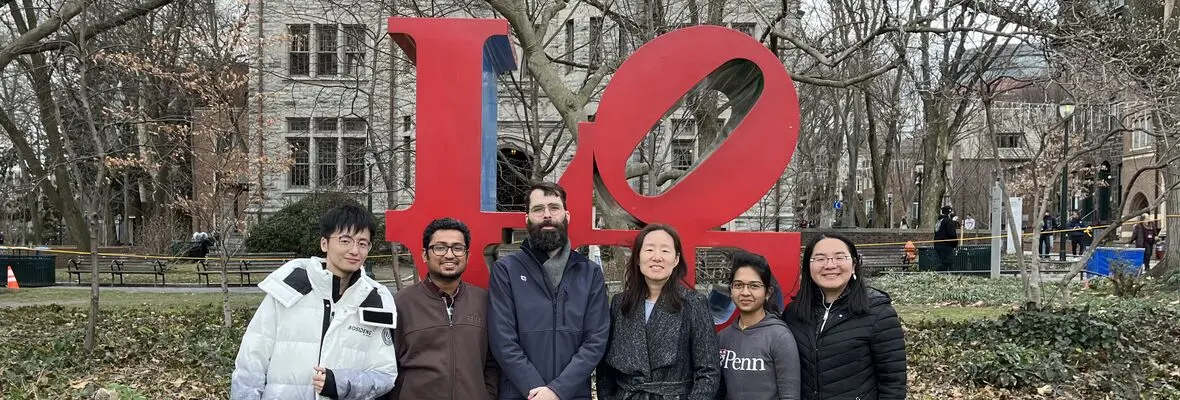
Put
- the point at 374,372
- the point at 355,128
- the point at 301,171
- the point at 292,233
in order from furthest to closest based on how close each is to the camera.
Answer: the point at 301,171 < the point at 355,128 < the point at 292,233 < the point at 374,372

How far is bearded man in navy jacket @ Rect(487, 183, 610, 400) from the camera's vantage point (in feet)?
11.2

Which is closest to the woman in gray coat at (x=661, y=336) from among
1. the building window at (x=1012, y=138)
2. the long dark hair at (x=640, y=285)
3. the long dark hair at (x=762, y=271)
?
the long dark hair at (x=640, y=285)

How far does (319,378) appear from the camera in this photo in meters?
3.15

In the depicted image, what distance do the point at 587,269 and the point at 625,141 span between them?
1.08 meters

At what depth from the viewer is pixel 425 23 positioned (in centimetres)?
445

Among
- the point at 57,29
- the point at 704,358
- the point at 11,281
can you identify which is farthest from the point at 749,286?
the point at 11,281

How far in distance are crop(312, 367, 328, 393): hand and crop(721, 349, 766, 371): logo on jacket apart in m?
1.59

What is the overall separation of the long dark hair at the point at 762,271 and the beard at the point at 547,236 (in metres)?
0.74

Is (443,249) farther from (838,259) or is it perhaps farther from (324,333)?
(838,259)

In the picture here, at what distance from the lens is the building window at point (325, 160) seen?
22.3 metres

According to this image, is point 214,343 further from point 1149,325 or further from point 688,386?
point 1149,325

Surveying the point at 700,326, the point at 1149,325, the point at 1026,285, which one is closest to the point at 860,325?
the point at 700,326

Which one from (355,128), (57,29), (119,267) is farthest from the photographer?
(355,128)

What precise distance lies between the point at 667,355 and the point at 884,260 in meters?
17.7
